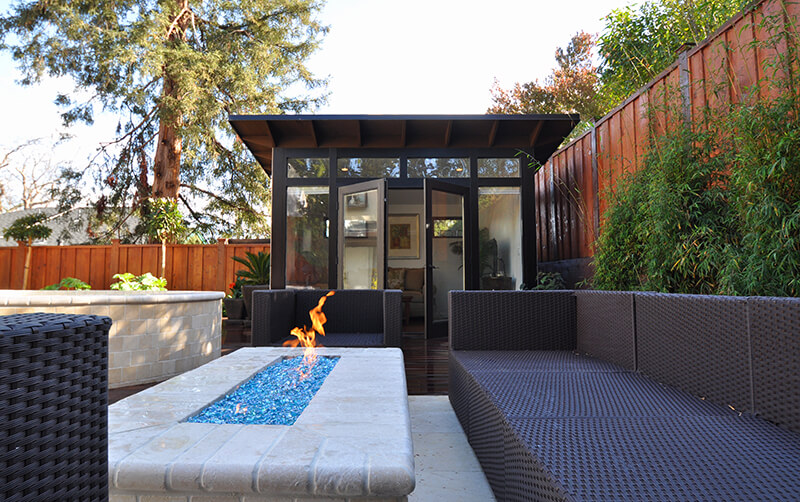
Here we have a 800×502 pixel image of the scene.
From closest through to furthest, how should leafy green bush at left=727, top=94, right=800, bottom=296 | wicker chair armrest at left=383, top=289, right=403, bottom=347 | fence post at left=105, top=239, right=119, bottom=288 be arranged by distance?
leafy green bush at left=727, top=94, right=800, bottom=296, wicker chair armrest at left=383, top=289, right=403, bottom=347, fence post at left=105, top=239, right=119, bottom=288

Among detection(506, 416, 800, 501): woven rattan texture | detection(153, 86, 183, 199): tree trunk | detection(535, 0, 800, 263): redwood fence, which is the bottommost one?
detection(506, 416, 800, 501): woven rattan texture

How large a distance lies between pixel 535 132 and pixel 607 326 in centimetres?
388

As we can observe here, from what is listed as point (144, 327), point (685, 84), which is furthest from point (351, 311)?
point (685, 84)

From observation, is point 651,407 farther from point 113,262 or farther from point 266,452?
point 113,262

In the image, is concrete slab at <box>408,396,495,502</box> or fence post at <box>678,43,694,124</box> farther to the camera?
fence post at <box>678,43,694,124</box>

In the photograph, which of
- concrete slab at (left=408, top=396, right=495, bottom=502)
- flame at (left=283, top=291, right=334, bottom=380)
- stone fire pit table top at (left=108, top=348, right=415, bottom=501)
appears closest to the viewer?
stone fire pit table top at (left=108, top=348, right=415, bottom=501)

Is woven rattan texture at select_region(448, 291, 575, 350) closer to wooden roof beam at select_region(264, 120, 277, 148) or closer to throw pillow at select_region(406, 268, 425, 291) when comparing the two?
wooden roof beam at select_region(264, 120, 277, 148)

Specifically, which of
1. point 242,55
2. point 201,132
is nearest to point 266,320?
point 201,132

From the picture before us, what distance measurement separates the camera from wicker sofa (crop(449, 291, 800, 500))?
2.69 feet

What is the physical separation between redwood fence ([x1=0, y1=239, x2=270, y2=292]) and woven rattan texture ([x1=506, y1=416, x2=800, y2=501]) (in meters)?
7.93

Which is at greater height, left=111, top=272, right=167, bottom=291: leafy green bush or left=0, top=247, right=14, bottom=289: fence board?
left=0, top=247, right=14, bottom=289: fence board

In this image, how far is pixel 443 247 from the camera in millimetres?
5445

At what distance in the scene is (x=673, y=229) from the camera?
8.08 ft

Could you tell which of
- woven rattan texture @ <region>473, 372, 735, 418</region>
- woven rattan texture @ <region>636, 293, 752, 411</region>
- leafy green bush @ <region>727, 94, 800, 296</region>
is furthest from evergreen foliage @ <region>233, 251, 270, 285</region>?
leafy green bush @ <region>727, 94, 800, 296</region>
